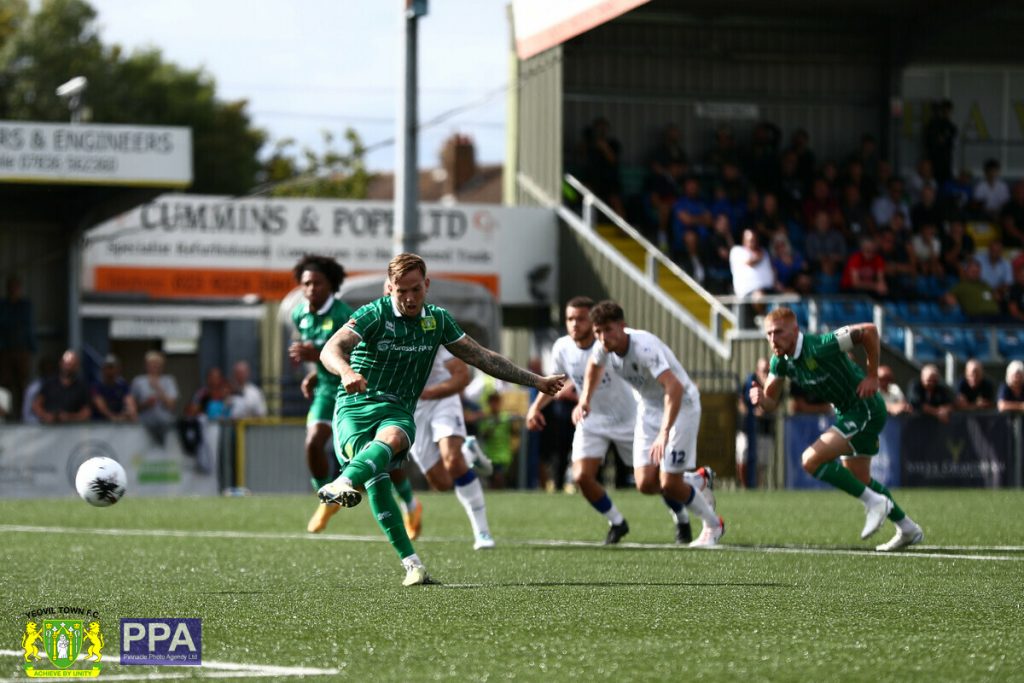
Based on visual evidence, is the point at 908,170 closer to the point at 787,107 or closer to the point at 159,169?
the point at 787,107

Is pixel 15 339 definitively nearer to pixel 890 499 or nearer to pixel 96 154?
pixel 96 154

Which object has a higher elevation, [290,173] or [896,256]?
[290,173]

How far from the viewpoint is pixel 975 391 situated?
23.1 meters

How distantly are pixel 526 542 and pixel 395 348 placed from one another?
3.75 m

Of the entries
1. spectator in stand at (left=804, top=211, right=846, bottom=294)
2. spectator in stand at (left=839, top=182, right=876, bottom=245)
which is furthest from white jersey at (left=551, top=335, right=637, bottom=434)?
spectator in stand at (left=839, top=182, right=876, bottom=245)

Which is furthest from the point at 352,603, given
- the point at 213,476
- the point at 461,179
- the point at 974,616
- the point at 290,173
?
the point at 461,179

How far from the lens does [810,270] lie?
28281 millimetres

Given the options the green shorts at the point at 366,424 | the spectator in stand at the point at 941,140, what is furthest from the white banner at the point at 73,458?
the spectator in stand at the point at 941,140

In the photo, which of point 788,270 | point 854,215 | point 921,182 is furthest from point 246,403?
point 921,182

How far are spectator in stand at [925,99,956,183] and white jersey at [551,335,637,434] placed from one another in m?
20.0

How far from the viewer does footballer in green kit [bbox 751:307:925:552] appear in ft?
39.5

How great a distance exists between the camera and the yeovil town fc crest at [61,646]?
629 cm

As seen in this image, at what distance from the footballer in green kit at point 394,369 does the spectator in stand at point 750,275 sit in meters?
15.9

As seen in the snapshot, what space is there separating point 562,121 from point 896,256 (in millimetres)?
6674
